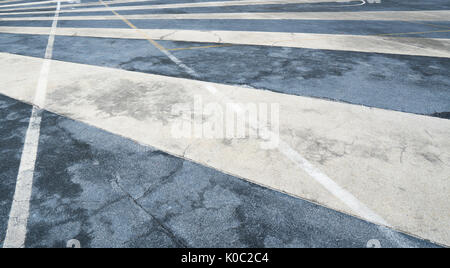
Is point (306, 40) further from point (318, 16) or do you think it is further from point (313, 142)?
point (313, 142)

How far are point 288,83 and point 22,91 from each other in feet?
18.8

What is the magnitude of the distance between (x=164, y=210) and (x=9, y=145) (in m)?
2.96

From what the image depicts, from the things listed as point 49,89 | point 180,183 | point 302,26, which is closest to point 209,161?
point 180,183

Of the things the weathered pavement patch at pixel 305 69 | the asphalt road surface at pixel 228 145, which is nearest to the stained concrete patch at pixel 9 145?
the asphalt road surface at pixel 228 145

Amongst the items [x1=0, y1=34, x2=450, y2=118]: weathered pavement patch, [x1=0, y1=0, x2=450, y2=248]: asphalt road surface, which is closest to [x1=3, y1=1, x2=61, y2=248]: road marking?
[x1=0, y1=0, x2=450, y2=248]: asphalt road surface

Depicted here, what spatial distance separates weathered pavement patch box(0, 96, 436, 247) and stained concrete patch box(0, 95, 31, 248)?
0.32 ft

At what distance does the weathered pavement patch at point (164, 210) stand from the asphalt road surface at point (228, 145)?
1cm

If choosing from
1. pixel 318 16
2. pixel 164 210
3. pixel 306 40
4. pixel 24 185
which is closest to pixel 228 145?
pixel 164 210

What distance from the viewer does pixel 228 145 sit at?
13.6 feet

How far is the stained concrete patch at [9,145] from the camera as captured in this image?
326cm

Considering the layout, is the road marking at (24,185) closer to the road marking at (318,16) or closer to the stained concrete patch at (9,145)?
the stained concrete patch at (9,145)

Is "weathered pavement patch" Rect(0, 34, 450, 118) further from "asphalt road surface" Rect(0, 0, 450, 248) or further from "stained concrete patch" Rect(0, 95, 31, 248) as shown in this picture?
"stained concrete patch" Rect(0, 95, 31, 248)

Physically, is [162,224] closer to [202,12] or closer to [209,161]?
[209,161]
